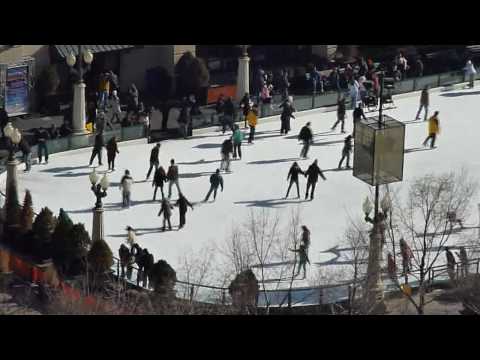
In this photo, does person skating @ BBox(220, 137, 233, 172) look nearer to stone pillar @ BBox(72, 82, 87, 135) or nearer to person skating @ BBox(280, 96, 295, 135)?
person skating @ BBox(280, 96, 295, 135)

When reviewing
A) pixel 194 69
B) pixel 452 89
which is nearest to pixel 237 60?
pixel 194 69

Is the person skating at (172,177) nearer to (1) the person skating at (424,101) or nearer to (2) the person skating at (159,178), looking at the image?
(2) the person skating at (159,178)

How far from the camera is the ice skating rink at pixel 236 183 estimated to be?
37.8 meters

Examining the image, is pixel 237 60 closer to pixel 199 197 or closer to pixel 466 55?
pixel 466 55

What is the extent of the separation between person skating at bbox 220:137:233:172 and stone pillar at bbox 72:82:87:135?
192 inches

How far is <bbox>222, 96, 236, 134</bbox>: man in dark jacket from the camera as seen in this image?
46281 millimetres

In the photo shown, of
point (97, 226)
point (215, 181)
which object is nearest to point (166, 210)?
point (215, 181)

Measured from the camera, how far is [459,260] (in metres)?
35.6

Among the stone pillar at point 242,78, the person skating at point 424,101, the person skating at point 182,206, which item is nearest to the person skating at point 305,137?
the person skating at point 424,101

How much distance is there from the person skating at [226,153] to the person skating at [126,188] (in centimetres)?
343

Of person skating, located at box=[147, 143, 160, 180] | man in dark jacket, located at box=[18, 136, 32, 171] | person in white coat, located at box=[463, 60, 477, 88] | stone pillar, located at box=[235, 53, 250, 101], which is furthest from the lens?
person in white coat, located at box=[463, 60, 477, 88]

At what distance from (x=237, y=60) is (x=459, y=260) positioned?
20.3 metres

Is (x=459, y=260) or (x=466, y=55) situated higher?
(x=466, y=55)

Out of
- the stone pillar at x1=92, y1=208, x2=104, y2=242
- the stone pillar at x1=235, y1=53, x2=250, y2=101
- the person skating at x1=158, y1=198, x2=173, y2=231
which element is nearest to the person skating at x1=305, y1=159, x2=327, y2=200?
the person skating at x1=158, y1=198, x2=173, y2=231
